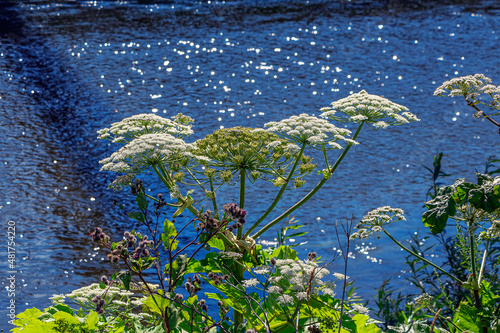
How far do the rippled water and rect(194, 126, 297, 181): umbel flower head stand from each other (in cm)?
157

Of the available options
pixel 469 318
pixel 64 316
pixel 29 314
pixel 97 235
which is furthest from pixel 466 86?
pixel 29 314

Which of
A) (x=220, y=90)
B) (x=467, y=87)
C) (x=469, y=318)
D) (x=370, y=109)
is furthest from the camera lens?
(x=220, y=90)

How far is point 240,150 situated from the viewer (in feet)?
6.97

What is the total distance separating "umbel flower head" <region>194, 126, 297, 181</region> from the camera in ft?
6.89

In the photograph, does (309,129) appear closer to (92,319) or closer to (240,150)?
(240,150)

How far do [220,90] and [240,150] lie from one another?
5.23 m

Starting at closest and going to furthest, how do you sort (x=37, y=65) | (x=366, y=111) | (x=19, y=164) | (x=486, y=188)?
(x=486, y=188), (x=366, y=111), (x=19, y=164), (x=37, y=65)

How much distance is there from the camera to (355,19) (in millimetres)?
10539

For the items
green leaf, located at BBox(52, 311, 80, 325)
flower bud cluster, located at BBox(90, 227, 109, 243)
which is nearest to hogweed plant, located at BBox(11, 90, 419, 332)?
flower bud cluster, located at BBox(90, 227, 109, 243)

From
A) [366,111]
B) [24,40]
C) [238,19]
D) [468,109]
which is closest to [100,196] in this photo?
[366,111]

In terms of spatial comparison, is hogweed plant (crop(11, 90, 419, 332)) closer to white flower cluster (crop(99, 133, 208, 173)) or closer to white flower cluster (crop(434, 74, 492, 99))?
white flower cluster (crop(99, 133, 208, 173))

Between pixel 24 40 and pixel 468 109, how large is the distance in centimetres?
717

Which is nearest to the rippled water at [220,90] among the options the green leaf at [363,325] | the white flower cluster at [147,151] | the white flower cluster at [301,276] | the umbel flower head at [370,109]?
the umbel flower head at [370,109]

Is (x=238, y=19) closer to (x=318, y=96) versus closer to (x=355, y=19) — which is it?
(x=355, y=19)
